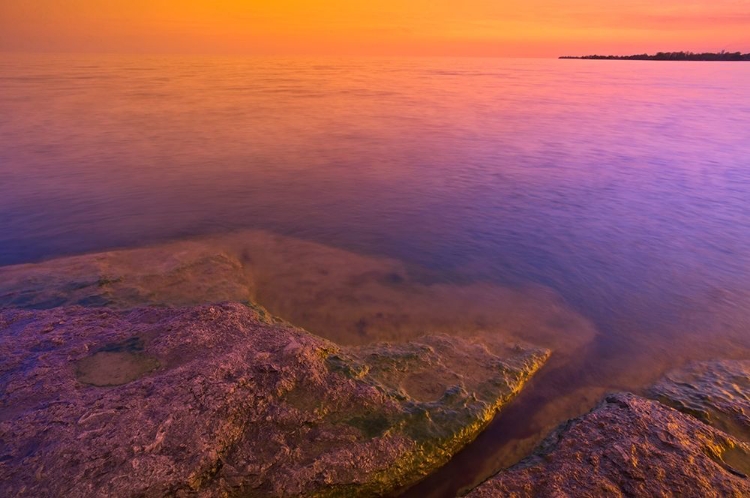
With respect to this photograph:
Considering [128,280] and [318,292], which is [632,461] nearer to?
[318,292]

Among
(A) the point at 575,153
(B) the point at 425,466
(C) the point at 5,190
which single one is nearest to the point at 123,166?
(C) the point at 5,190

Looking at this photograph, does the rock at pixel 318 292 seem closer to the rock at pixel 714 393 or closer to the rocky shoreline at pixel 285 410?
the rocky shoreline at pixel 285 410

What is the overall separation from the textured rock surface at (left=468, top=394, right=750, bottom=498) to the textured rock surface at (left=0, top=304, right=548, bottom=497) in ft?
1.43

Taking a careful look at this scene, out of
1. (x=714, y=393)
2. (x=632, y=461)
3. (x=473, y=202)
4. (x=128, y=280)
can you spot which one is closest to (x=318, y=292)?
(x=128, y=280)

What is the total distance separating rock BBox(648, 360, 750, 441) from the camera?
2.82 m

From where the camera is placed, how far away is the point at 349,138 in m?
12.6

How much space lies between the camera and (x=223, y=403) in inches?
102

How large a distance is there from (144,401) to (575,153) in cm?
1085

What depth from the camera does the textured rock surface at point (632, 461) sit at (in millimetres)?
2225

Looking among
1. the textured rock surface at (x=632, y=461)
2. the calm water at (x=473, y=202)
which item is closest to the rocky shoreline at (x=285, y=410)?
the textured rock surface at (x=632, y=461)

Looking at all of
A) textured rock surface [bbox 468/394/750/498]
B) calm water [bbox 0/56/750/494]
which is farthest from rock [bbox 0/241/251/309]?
textured rock surface [bbox 468/394/750/498]

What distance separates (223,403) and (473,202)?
18.9ft

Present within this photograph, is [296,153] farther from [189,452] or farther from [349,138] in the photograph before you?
[189,452]

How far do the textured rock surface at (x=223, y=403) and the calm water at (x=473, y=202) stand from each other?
0.31 meters
